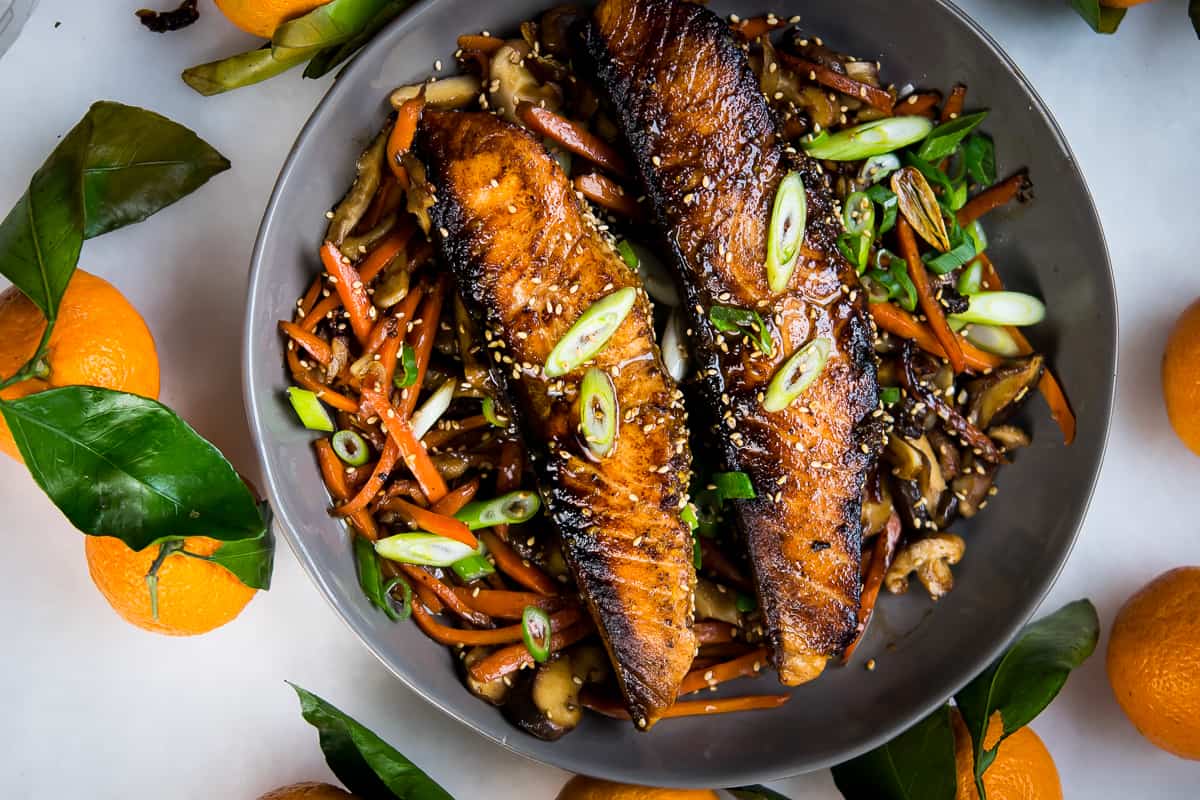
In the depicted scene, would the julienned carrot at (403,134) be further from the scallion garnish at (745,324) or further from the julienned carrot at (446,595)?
the julienned carrot at (446,595)

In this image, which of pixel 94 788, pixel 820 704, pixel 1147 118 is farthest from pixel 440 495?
pixel 1147 118

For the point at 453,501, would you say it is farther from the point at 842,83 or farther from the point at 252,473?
the point at 842,83

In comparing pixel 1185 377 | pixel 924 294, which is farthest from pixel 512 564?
pixel 1185 377

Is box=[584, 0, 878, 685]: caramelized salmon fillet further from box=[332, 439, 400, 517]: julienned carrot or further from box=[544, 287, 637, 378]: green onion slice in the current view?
box=[332, 439, 400, 517]: julienned carrot

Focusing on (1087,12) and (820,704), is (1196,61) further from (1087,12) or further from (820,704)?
(820,704)

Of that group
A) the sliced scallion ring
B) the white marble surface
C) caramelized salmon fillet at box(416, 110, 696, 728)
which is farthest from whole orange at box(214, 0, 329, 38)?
the sliced scallion ring

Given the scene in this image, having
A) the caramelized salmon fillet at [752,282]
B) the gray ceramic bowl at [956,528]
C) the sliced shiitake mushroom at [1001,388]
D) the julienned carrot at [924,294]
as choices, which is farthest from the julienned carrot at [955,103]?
the sliced shiitake mushroom at [1001,388]
